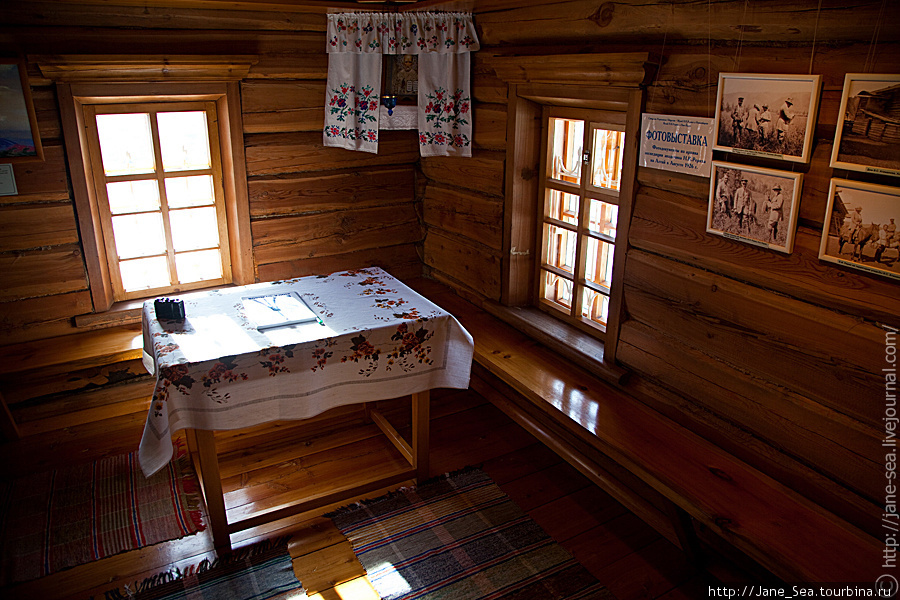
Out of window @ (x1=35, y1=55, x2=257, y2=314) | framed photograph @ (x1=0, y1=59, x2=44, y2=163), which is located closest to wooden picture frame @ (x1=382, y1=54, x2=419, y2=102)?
window @ (x1=35, y1=55, x2=257, y2=314)

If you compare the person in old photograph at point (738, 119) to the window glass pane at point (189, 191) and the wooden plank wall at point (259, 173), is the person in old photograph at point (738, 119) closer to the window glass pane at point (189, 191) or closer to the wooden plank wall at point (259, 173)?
the wooden plank wall at point (259, 173)

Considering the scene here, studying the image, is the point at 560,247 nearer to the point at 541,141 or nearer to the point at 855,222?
the point at 541,141

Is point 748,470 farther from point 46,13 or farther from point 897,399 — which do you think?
point 46,13

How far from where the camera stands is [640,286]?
3135 millimetres

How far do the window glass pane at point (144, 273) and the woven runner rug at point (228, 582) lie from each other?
210 cm

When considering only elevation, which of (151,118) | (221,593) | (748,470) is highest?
(151,118)

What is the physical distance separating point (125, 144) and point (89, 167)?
0.26 m

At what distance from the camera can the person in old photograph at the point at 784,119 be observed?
2.32 metres

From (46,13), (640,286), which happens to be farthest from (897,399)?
(46,13)

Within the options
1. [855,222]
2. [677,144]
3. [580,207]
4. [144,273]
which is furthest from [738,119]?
[144,273]

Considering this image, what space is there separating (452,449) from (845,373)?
216 cm

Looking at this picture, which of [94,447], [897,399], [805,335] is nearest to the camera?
[897,399]

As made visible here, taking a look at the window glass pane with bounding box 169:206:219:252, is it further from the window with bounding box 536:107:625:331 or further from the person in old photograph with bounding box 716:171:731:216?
the person in old photograph with bounding box 716:171:731:216

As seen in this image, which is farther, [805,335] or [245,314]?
[245,314]
